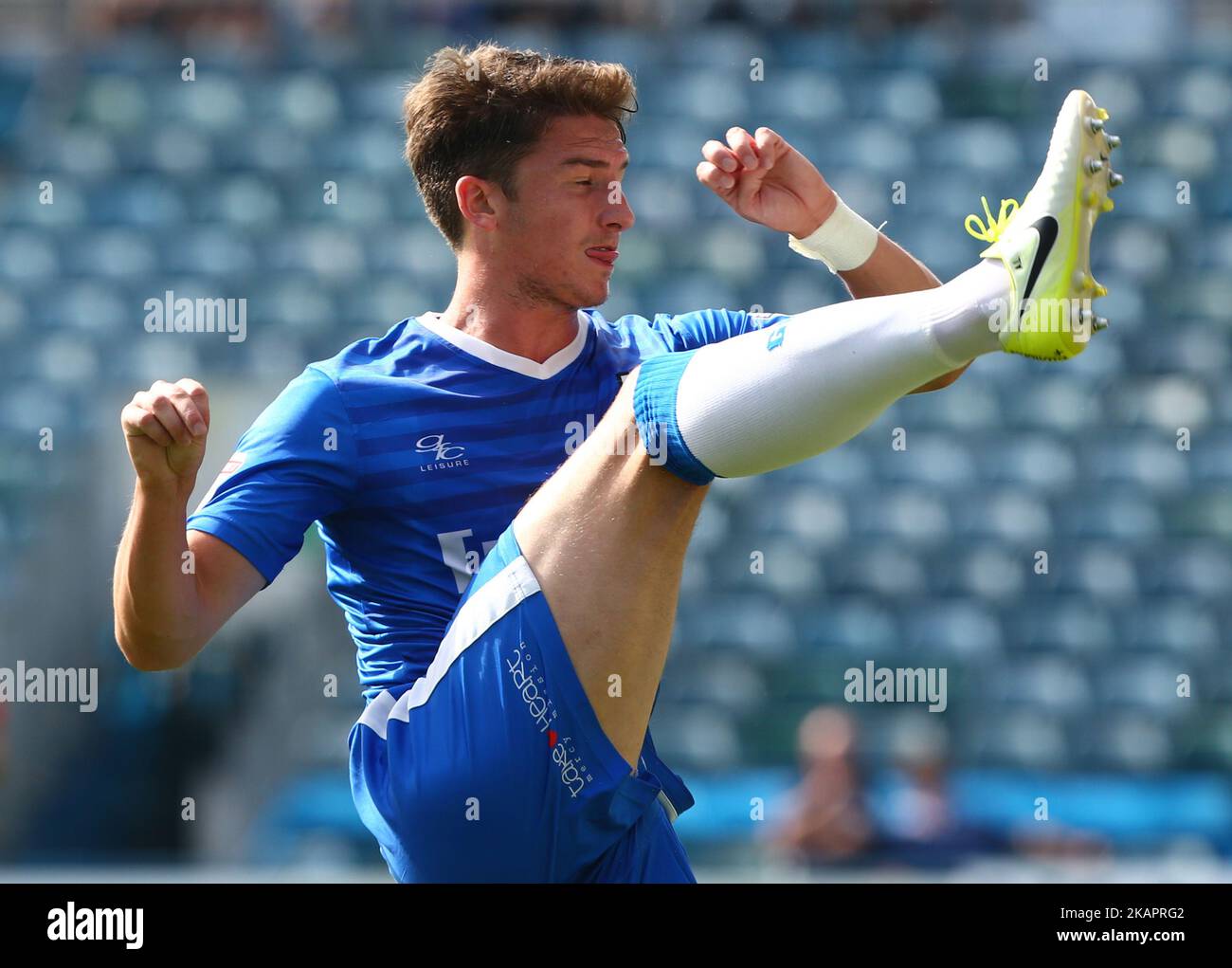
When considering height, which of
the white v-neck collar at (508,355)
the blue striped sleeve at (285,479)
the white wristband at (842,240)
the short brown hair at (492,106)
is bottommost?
the blue striped sleeve at (285,479)

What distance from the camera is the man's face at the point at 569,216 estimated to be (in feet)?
7.24

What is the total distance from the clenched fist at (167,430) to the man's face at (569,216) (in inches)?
22.0

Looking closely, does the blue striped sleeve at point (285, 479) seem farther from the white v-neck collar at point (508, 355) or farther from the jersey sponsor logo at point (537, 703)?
the jersey sponsor logo at point (537, 703)

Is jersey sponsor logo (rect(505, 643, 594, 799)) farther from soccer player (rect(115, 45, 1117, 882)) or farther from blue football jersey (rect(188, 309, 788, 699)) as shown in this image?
blue football jersey (rect(188, 309, 788, 699))

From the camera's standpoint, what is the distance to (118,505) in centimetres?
546

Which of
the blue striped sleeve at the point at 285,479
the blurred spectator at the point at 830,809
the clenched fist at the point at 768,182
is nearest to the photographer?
the blue striped sleeve at the point at 285,479

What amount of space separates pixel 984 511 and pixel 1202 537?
0.74m

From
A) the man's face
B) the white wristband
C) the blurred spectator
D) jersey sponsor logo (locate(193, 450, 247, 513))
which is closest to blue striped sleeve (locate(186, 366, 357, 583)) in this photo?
jersey sponsor logo (locate(193, 450, 247, 513))

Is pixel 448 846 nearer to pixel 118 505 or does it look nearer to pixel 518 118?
pixel 518 118

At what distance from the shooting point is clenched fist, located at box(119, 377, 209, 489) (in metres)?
1.77

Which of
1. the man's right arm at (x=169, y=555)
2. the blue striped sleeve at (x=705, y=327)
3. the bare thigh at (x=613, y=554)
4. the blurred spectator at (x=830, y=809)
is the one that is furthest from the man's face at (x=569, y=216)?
the blurred spectator at (x=830, y=809)

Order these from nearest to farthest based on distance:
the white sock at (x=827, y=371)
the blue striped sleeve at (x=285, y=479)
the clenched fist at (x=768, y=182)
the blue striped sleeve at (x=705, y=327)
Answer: the white sock at (x=827, y=371) < the blue striped sleeve at (x=285, y=479) < the clenched fist at (x=768, y=182) < the blue striped sleeve at (x=705, y=327)

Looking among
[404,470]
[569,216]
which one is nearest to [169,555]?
[404,470]
